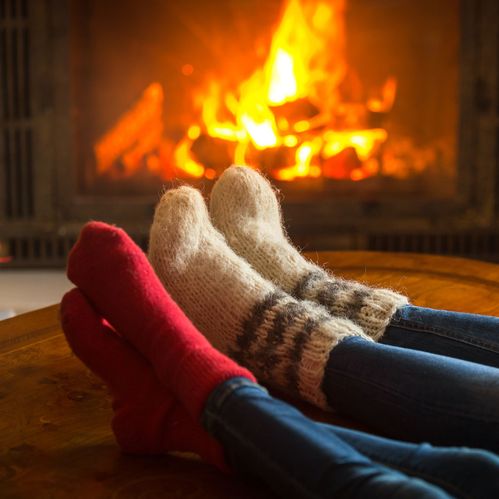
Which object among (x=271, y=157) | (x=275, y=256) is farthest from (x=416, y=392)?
(x=271, y=157)

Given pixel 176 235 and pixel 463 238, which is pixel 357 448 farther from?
pixel 463 238

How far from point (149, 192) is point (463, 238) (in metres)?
0.87

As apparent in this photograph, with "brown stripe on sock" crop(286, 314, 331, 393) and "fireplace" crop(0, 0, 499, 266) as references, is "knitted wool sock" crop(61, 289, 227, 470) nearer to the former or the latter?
"brown stripe on sock" crop(286, 314, 331, 393)

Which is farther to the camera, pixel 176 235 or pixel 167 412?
pixel 176 235

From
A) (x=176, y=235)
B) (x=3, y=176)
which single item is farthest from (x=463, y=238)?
(x=176, y=235)

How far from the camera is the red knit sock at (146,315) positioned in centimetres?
66

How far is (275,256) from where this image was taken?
1.03m

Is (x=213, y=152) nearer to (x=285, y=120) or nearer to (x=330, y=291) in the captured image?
(x=285, y=120)

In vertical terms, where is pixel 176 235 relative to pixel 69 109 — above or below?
below

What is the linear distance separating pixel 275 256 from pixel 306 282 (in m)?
0.07

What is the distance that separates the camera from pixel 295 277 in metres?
0.99

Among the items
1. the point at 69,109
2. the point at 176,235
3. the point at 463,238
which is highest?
the point at 69,109

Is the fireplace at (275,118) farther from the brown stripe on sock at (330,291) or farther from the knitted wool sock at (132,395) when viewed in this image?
the knitted wool sock at (132,395)

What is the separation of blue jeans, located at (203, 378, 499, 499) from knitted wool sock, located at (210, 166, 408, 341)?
30 centimetres
